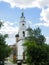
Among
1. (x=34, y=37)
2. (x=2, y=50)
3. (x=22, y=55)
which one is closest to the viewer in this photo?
(x=2, y=50)

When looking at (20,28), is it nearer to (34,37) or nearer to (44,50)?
(34,37)

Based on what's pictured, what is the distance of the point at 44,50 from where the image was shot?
240 ft

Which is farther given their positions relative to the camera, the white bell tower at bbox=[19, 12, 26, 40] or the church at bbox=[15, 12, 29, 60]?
the white bell tower at bbox=[19, 12, 26, 40]

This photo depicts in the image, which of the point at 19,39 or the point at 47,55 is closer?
the point at 47,55

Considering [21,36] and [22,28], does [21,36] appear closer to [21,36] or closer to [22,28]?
[21,36]

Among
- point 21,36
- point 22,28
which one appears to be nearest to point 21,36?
point 21,36

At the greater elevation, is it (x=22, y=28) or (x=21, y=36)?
(x=22, y=28)

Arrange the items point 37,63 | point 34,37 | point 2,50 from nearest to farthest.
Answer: point 2,50 < point 37,63 < point 34,37

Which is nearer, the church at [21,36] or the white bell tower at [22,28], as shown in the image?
the church at [21,36]

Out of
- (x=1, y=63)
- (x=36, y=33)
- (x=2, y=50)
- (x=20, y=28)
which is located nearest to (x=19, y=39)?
(x=20, y=28)

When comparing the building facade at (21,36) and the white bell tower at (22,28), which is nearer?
the building facade at (21,36)

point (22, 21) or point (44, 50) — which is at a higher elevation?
point (22, 21)

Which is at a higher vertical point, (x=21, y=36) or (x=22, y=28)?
(x=22, y=28)

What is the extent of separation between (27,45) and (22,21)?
42357mm
